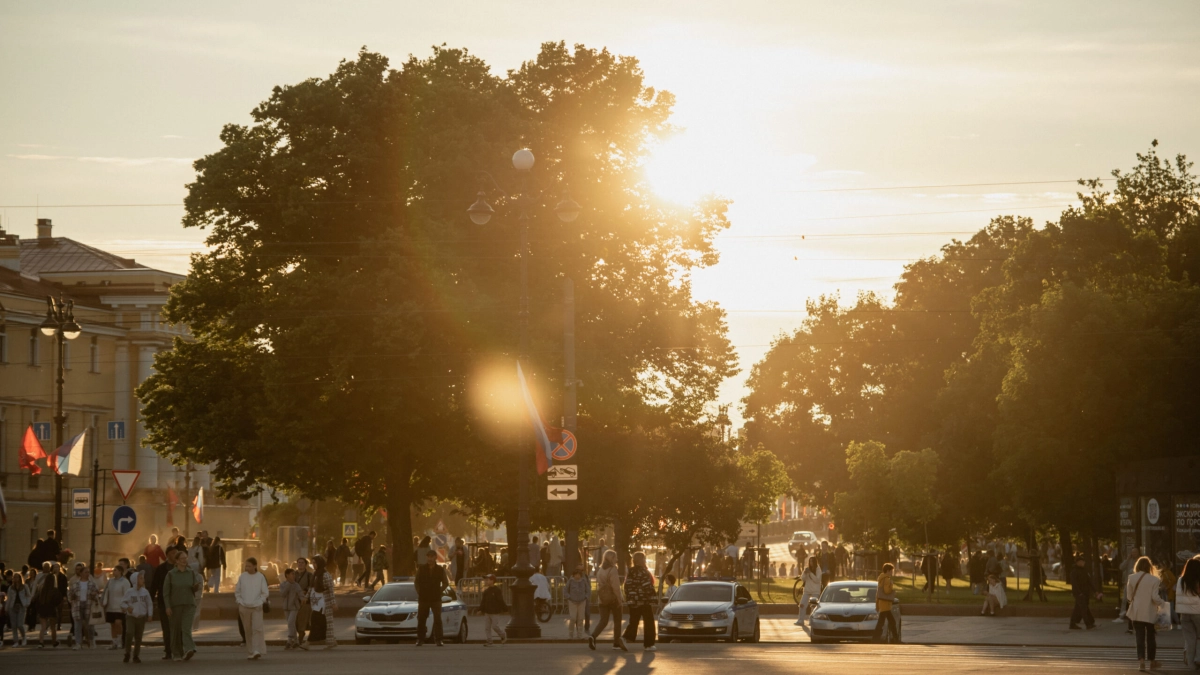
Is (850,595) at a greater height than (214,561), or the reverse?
(214,561)

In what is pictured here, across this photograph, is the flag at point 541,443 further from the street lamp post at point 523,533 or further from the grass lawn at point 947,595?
the grass lawn at point 947,595

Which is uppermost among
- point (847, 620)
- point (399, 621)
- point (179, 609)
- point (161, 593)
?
point (161, 593)

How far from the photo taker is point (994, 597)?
42000 mm

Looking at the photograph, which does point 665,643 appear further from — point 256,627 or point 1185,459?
point 1185,459

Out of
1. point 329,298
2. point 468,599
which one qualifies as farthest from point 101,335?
point 468,599

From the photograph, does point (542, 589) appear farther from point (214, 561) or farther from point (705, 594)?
point (214, 561)

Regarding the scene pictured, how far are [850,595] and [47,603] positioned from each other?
17112mm

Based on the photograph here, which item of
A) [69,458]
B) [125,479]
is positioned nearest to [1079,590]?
[125,479]

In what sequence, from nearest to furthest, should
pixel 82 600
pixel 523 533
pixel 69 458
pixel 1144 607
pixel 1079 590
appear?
pixel 1144 607, pixel 523 533, pixel 82 600, pixel 1079 590, pixel 69 458

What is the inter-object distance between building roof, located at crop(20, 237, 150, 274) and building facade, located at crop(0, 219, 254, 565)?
2.8 inches

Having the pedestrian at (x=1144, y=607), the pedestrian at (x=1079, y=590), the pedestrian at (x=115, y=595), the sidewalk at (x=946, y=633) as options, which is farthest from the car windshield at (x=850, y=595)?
the pedestrian at (x=115, y=595)

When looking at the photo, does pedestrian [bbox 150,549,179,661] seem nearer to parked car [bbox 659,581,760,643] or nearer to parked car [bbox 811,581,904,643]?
parked car [bbox 659,581,760,643]

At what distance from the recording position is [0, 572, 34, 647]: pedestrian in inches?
1336

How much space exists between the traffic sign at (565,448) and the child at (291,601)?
682cm
